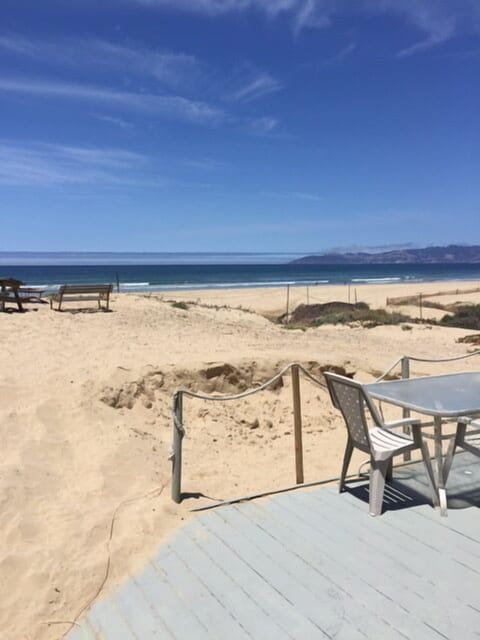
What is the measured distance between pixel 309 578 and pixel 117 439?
323 cm

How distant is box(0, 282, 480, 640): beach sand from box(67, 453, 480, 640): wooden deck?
38 cm

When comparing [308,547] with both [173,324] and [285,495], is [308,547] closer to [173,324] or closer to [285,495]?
[285,495]

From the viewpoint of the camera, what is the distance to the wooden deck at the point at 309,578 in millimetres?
3127

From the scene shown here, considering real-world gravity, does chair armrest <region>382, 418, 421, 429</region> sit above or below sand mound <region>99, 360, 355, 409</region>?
above

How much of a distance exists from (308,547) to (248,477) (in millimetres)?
2254

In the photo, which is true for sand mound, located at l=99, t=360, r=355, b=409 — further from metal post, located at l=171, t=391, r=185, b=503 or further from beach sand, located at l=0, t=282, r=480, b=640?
metal post, located at l=171, t=391, r=185, b=503

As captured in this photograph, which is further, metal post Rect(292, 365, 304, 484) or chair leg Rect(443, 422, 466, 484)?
metal post Rect(292, 365, 304, 484)

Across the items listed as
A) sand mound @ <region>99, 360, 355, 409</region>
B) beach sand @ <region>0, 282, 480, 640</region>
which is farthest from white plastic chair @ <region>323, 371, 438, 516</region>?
sand mound @ <region>99, 360, 355, 409</region>

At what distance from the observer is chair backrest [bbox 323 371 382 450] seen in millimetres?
4305

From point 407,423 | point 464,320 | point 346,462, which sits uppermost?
point 407,423

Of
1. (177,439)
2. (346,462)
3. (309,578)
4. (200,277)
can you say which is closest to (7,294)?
(177,439)

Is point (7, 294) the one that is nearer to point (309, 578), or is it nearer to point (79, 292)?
point (79, 292)

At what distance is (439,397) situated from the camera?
16.0 feet

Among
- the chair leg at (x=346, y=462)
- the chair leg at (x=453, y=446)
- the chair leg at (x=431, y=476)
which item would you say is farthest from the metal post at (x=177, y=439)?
the chair leg at (x=453, y=446)
